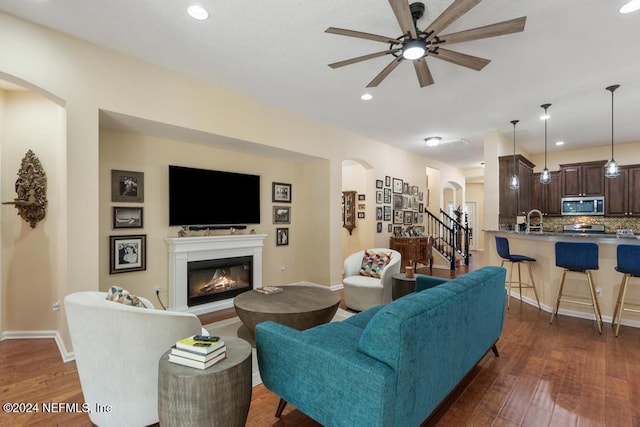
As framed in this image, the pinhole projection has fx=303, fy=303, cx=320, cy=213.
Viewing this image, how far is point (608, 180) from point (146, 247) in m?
9.19

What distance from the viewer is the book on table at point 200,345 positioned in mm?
1639

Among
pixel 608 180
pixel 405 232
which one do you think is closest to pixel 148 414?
pixel 405 232

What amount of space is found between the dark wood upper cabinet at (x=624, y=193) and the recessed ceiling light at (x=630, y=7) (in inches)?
232

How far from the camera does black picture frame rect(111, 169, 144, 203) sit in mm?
3693

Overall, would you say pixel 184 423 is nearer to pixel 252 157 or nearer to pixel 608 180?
pixel 252 157

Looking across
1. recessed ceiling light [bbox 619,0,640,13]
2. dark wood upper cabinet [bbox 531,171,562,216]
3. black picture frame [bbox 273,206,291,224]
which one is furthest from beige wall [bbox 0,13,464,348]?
dark wood upper cabinet [bbox 531,171,562,216]

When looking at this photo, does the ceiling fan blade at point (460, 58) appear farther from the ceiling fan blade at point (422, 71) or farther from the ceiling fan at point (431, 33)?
the ceiling fan blade at point (422, 71)

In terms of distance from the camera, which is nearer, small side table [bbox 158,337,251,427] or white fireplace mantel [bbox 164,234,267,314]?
small side table [bbox 158,337,251,427]

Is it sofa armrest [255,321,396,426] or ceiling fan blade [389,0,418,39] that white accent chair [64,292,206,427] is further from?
ceiling fan blade [389,0,418,39]

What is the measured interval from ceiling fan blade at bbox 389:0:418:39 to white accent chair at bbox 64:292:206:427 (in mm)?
2413

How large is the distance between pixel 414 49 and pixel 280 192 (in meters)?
3.67

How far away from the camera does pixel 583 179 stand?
6.92 meters

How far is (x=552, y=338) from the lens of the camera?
3.40 metres

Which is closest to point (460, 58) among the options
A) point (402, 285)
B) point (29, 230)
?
point (402, 285)
